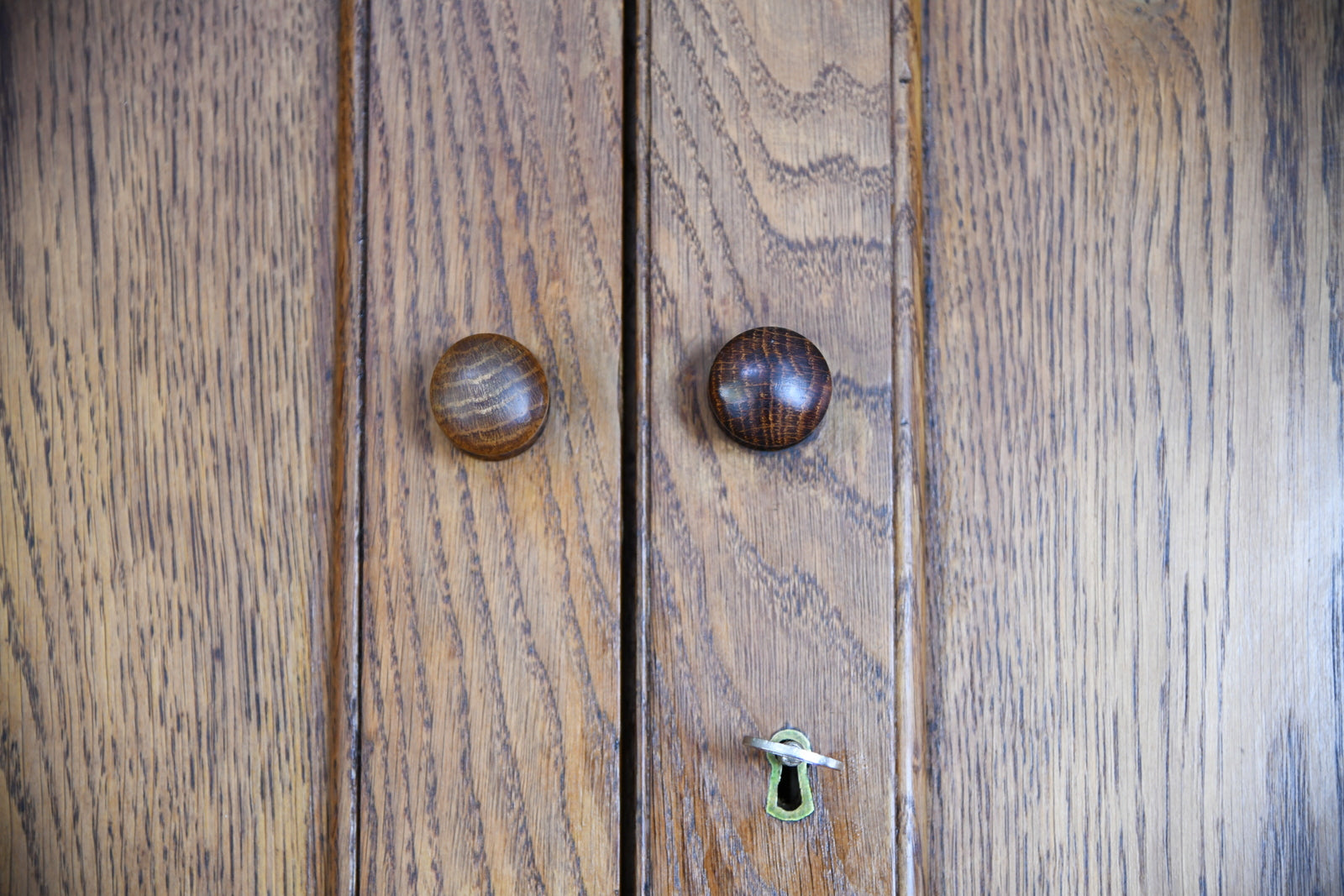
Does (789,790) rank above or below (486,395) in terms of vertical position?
below

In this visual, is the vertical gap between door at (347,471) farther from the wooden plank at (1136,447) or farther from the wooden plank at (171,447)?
the wooden plank at (1136,447)

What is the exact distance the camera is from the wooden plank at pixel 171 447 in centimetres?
38

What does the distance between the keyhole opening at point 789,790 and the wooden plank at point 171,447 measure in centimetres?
21

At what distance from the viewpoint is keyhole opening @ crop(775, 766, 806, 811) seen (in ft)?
1.16

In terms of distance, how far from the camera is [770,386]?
13.0 inches

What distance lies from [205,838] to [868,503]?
1.17 feet

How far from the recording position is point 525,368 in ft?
1.13

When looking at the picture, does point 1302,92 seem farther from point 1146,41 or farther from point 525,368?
point 525,368

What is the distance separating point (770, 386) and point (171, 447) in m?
0.30

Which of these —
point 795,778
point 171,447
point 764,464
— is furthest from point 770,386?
point 171,447

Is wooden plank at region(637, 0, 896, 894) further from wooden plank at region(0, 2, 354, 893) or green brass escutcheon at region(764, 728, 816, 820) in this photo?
wooden plank at region(0, 2, 354, 893)

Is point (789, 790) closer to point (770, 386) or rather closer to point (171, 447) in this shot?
point (770, 386)

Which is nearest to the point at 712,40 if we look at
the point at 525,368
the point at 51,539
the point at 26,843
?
the point at 525,368

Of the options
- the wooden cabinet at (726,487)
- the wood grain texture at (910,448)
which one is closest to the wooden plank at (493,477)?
the wooden cabinet at (726,487)
